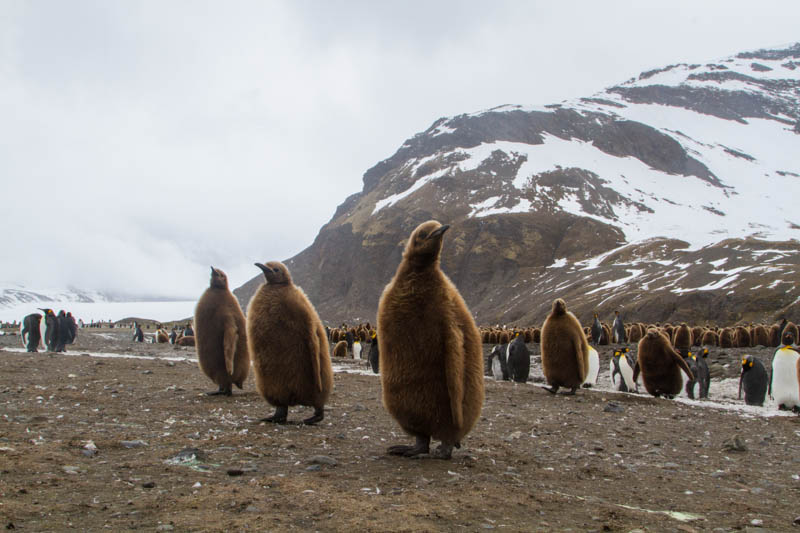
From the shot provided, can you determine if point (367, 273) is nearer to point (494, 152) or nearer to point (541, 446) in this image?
point (494, 152)

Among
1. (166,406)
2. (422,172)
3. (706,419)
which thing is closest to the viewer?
(166,406)

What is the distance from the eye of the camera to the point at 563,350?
11.0 meters

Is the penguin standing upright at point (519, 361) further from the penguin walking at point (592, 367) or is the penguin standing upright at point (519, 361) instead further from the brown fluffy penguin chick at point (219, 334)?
the brown fluffy penguin chick at point (219, 334)

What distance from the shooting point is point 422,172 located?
365 ft

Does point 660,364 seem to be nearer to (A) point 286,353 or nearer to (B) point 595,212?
(A) point 286,353

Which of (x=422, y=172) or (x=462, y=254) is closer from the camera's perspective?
(x=462, y=254)

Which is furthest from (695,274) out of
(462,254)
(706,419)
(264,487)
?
(264,487)

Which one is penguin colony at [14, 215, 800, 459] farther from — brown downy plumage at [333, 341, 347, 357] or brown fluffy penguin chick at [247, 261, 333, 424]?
brown downy plumage at [333, 341, 347, 357]

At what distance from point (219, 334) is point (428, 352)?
438 cm

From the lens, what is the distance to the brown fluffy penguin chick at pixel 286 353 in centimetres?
586

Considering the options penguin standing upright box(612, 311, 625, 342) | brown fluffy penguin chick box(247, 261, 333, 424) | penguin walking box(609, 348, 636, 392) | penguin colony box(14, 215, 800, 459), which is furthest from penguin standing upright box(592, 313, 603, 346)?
brown fluffy penguin chick box(247, 261, 333, 424)

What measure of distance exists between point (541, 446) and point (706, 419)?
4.24m

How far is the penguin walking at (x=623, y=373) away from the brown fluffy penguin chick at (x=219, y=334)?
32.7 ft

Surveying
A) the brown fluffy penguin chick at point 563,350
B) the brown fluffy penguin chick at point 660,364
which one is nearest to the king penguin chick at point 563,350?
the brown fluffy penguin chick at point 563,350
